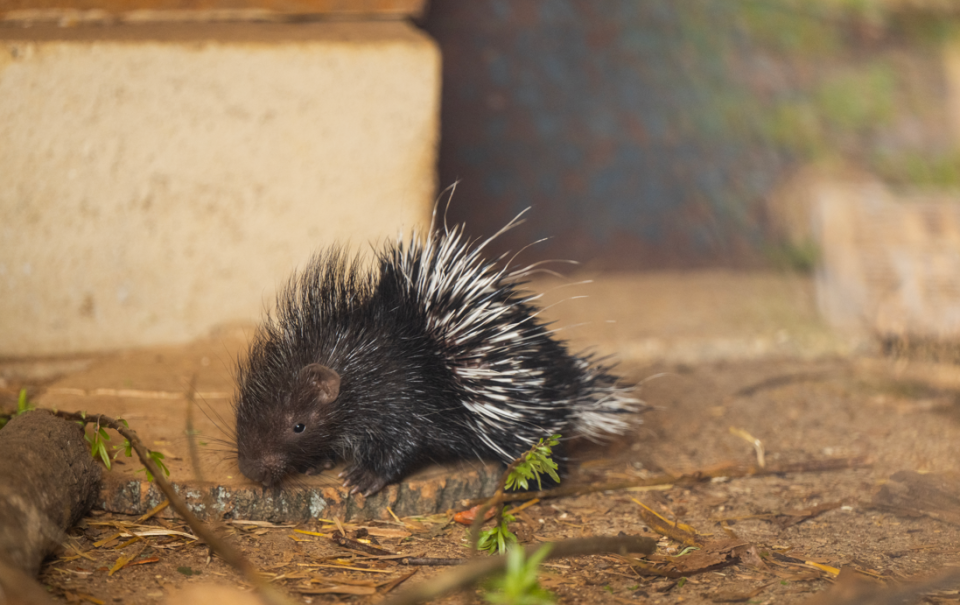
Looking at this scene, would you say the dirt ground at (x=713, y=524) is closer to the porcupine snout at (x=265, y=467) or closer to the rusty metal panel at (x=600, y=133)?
the porcupine snout at (x=265, y=467)

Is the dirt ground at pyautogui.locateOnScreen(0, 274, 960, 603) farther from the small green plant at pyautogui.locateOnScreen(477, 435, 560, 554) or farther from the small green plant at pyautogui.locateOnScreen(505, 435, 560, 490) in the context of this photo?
the small green plant at pyautogui.locateOnScreen(505, 435, 560, 490)

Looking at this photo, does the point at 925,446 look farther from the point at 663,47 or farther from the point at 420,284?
the point at 663,47

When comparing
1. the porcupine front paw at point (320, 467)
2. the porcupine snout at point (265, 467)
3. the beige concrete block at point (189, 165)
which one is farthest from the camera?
the beige concrete block at point (189, 165)

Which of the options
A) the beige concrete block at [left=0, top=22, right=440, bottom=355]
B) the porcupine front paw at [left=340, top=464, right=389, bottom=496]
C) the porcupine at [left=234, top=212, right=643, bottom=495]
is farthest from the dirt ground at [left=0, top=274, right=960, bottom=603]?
the beige concrete block at [left=0, top=22, right=440, bottom=355]

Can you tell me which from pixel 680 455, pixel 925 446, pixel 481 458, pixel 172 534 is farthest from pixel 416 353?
pixel 925 446

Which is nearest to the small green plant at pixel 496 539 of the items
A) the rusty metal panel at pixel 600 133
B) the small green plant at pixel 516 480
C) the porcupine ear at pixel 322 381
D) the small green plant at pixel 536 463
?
the small green plant at pixel 516 480

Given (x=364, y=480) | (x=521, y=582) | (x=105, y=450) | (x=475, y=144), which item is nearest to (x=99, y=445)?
(x=105, y=450)

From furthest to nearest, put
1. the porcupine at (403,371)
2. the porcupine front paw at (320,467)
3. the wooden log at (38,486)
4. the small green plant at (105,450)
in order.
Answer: the porcupine front paw at (320,467), the porcupine at (403,371), the small green plant at (105,450), the wooden log at (38,486)
